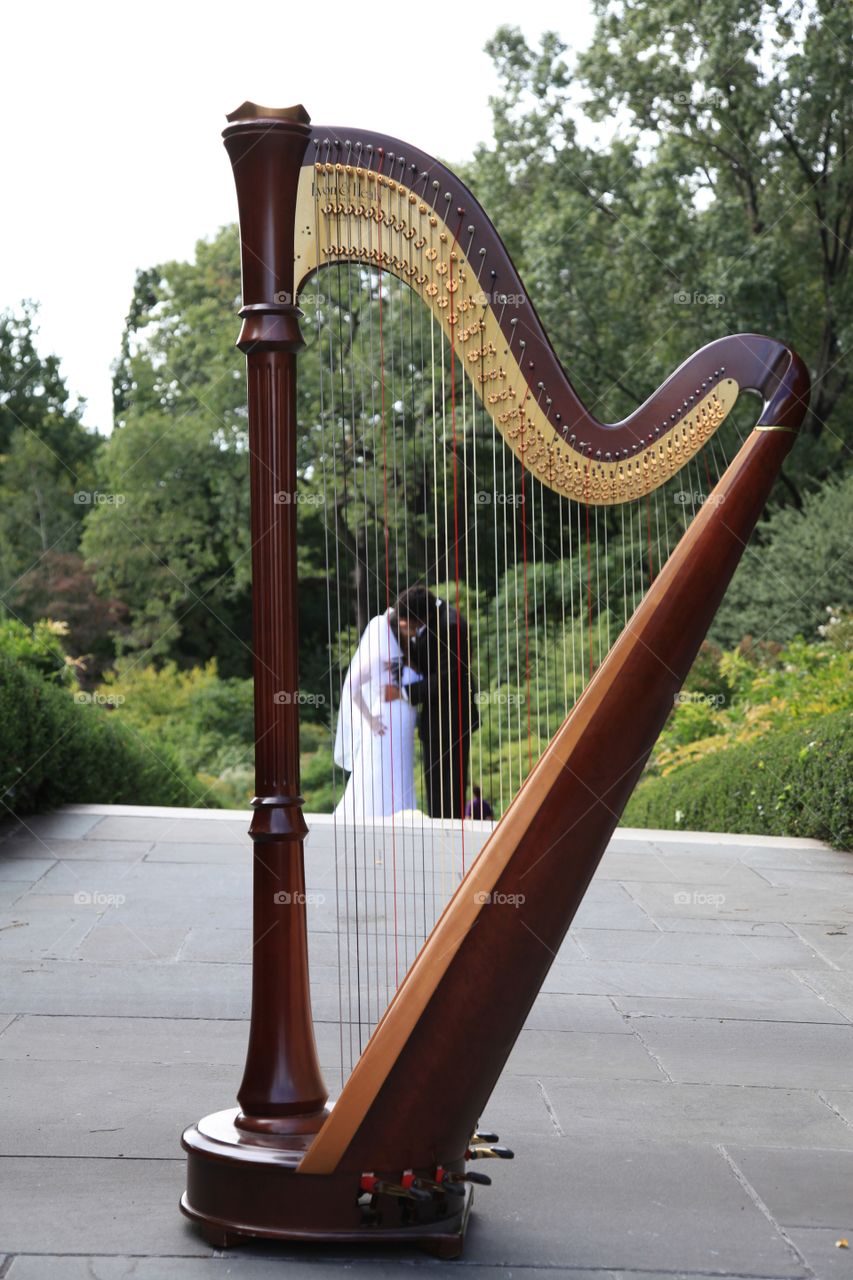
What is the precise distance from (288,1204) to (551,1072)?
127cm

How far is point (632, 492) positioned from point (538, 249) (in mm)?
13298

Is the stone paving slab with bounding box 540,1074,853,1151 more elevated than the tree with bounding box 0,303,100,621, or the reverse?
the tree with bounding box 0,303,100,621

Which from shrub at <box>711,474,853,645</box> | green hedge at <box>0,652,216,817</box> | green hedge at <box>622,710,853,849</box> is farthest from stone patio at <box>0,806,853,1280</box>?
shrub at <box>711,474,853,645</box>

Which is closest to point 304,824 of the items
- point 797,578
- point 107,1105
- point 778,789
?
point 107,1105

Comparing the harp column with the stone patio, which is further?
the stone patio

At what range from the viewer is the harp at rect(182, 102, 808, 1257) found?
2.23 meters

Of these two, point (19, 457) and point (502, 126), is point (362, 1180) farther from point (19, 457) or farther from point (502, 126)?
point (19, 457)

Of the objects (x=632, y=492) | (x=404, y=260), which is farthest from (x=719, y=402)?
(x=404, y=260)
